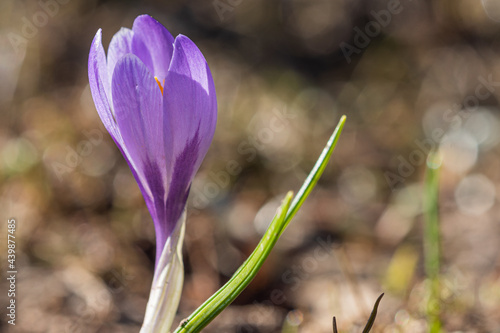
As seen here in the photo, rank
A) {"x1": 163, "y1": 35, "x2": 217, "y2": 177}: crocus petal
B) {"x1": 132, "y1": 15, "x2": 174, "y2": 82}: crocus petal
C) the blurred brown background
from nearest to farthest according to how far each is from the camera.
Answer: {"x1": 163, "y1": 35, "x2": 217, "y2": 177}: crocus petal → {"x1": 132, "y1": 15, "x2": 174, "y2": 82}: crocus petal → the blurred brown background

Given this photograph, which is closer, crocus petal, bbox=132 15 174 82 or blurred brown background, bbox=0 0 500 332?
crocus petal, bbox=132 15 174 82

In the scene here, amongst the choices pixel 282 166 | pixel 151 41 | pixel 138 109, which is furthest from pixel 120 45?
pixel 282 166

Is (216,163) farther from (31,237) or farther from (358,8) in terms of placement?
(358,8)

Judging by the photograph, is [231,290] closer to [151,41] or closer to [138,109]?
[138,109]

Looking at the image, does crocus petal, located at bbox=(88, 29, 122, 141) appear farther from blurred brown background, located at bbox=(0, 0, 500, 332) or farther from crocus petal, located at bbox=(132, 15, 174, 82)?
blurred brown background, located at bbox=(0, 0, 500, 332)

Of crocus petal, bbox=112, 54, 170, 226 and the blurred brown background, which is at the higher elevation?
crocus petal, bbox=112, 54, 170, 226

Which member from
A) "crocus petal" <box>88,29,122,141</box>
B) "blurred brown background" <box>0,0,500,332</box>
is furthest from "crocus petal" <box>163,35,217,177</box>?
"blurred brown background" <box>0,0,500,332</box>

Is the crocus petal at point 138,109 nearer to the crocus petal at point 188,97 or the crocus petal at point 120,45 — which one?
the crocus petal at point 188,97
